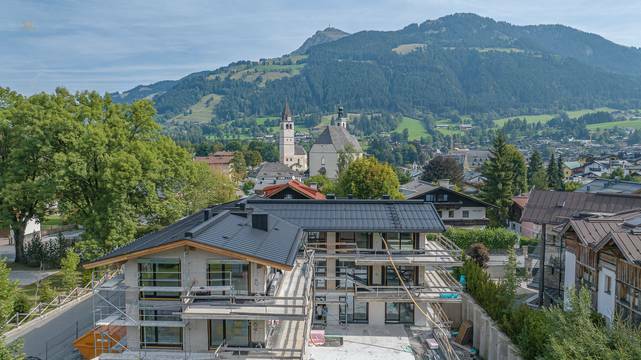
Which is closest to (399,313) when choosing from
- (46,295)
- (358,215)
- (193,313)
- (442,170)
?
(358,215)

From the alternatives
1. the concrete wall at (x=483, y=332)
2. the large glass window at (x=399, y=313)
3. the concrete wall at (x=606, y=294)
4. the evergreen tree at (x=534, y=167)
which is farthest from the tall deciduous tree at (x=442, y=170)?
the concrete wall at (x=606, y=294)

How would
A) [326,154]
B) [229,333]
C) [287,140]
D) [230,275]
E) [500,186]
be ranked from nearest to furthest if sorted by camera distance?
[230,275] → [229,333] → [500,186] → [326,154] → [287,140]

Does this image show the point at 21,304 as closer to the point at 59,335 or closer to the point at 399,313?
the point at 59,335

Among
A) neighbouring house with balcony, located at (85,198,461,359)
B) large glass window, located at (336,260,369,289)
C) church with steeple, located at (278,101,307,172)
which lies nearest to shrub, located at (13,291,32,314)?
neighbouring house with balcony, located at (85,198,461,359)

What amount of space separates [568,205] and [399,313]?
15.6 metres

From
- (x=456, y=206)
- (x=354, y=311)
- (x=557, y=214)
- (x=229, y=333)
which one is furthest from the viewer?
(x=456, y=206)

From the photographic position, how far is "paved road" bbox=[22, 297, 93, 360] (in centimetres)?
2458

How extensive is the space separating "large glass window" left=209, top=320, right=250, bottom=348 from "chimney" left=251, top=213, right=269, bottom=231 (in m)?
4.56

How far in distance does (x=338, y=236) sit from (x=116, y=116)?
67.3ft

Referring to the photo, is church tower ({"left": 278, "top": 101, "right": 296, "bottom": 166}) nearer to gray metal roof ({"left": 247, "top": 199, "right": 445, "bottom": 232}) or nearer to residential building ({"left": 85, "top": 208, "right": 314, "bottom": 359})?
gray metal roof ({"left": 247, "top": 199, "right": 445, "bottom": 232})

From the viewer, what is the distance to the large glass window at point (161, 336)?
20359 millimetres

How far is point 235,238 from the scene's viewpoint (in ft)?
67.1

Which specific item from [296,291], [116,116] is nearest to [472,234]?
[296,291]

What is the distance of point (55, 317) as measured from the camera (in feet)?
97.1
